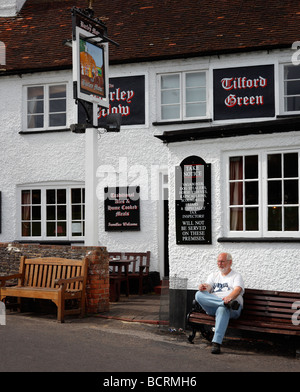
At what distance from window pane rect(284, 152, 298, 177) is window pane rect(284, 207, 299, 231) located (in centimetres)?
49

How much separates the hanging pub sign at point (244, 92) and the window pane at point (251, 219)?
16.2ft

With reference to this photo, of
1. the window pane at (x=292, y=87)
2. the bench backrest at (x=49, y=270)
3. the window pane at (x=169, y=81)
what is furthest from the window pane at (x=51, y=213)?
the window pane at (x=292, y=87)

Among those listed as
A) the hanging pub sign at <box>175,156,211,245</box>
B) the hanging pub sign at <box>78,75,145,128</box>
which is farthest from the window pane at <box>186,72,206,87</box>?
the hanging pub sign at <box>175,156,211,245</box>

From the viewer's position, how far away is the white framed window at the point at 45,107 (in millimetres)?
15062

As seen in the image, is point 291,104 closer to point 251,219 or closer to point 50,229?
point 251,219

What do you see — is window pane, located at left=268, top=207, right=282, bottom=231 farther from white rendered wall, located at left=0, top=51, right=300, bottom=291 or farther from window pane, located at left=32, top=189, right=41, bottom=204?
window pane, located at left=32, top=189, right=41, bottom=204

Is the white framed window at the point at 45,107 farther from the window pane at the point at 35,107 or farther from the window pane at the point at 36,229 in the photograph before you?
the window pane at the point at 36,229

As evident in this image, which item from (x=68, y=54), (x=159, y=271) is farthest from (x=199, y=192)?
(x=68, y=54)

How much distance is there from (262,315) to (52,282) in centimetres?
390

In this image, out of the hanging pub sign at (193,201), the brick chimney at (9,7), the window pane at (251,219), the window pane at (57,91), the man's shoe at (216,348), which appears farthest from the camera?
the brick chimney at (9,7)

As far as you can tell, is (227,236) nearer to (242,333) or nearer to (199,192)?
(199,192)

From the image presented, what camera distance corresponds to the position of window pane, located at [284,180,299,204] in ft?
28.1

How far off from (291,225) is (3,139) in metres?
9.02

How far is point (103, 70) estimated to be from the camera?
10977mm
